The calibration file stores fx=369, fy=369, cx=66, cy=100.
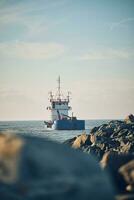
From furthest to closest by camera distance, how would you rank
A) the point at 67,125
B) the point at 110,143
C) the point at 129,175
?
the point at 67,125 → the point at 110,143 → the point at 129,175

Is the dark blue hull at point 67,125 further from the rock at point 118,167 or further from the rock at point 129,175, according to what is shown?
the rock at point 129,175

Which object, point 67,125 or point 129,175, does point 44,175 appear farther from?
point 67,125

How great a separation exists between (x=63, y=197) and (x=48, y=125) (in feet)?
258

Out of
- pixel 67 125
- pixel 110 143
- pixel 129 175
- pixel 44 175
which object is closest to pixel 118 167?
pixel 129 175

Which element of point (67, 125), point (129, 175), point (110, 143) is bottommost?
point (110, 143)

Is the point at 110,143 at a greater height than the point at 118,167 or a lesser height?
lesser

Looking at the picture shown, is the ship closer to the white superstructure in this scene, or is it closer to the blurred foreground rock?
the white superstructure

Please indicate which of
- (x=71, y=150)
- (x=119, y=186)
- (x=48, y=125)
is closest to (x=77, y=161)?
(x=71, y=150)

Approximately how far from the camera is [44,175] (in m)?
4.48

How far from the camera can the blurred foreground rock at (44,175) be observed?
14.5 ft

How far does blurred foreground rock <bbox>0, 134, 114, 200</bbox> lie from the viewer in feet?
14.5

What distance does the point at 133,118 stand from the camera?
122 ft

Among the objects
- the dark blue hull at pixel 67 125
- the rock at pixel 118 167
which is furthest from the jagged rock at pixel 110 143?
the dark blue hull at pixel 67 125

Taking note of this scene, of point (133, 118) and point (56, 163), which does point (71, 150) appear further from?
point (133, 118)
